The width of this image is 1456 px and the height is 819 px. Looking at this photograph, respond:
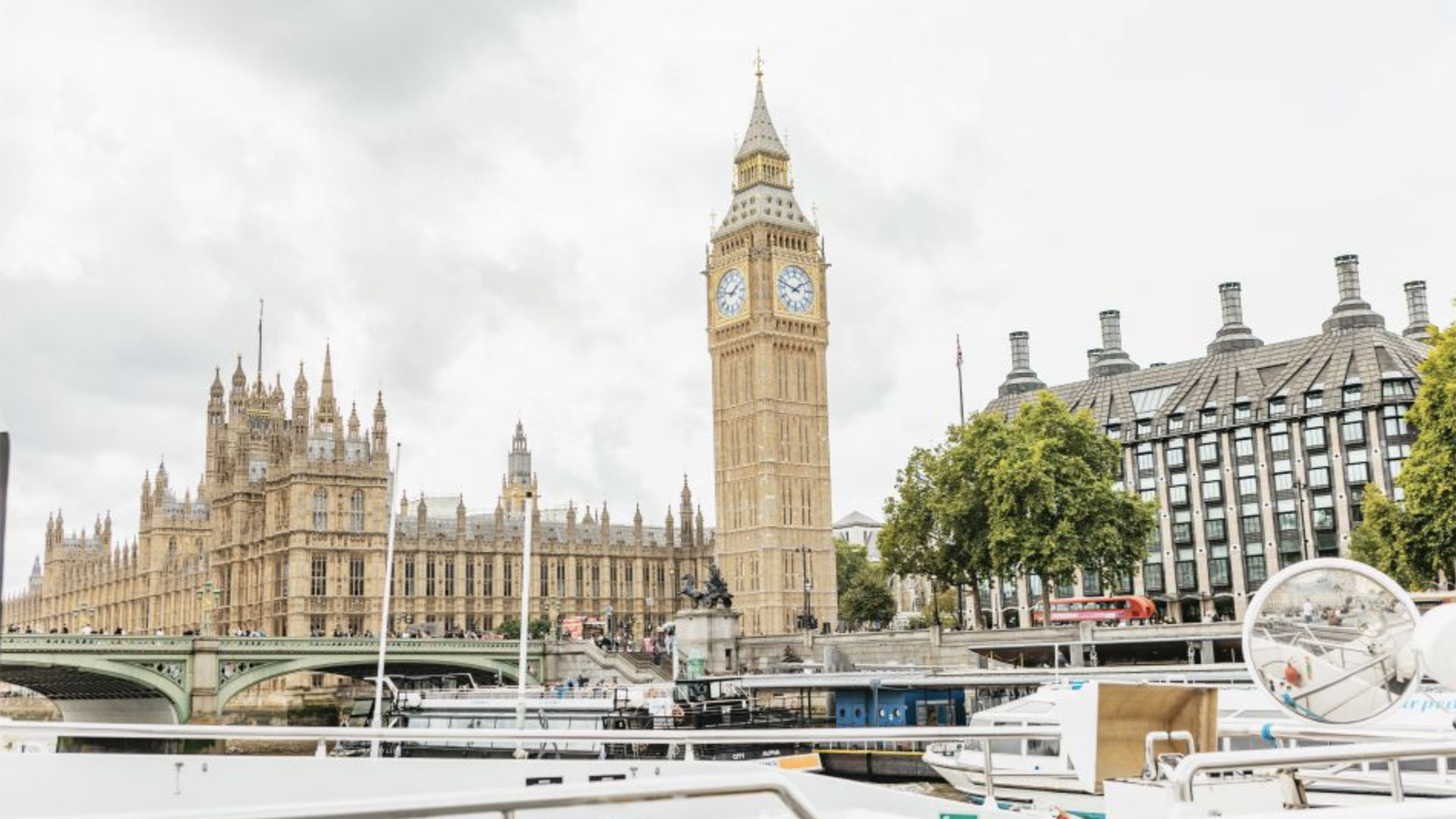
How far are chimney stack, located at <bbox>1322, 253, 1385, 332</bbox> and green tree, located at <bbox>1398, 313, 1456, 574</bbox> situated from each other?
136 ft

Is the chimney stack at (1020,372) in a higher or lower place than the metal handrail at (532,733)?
higher

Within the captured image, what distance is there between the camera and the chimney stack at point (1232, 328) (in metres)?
80.6

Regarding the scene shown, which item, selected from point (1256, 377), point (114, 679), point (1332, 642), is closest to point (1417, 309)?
point (1256, 377)

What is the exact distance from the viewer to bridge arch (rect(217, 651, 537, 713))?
52594 millimetres

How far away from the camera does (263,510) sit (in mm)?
83812

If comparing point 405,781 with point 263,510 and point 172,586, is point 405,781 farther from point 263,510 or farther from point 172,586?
point 172,586

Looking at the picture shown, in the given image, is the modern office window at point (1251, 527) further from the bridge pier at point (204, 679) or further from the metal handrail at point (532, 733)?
the metal handrail at point (532, 733)

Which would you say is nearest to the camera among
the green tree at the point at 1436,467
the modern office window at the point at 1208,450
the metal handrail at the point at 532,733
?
the metal handrail at the point at 532,733

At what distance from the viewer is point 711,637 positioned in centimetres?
5912

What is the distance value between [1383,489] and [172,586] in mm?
82005

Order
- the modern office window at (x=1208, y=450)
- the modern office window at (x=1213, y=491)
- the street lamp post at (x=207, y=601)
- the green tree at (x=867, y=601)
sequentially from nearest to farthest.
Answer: the street lamp post at (x=207, y=601), the modern office window at (x=1213, y=491), the modern office window at (x=1208, y=450), the green tree at (x=867, y=601)

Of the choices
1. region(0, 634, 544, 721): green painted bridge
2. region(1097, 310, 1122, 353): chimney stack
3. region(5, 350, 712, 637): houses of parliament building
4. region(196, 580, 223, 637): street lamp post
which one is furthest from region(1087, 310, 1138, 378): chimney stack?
region(196, 580, 223, 637): street lamp post

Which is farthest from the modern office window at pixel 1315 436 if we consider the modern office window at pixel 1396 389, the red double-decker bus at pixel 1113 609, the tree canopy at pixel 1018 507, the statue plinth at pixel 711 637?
the statue plinth at pixel 711 637

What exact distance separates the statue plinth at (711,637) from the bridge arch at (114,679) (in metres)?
20.4
